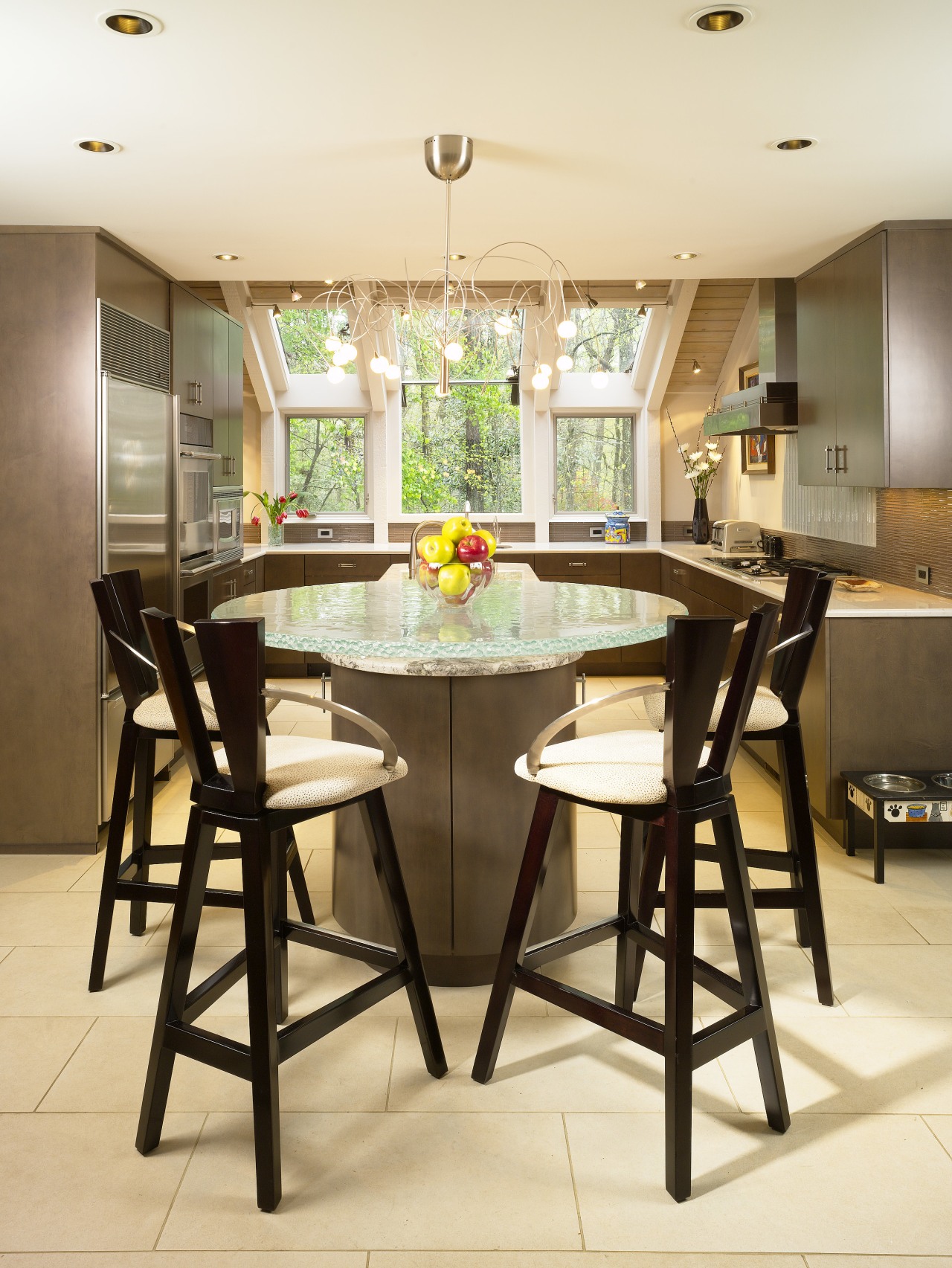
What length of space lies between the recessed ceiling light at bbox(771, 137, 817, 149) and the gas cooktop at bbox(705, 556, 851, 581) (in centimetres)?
214

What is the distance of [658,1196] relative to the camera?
201 centimetres

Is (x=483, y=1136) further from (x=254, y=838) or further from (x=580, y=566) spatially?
(x=580, y=566)

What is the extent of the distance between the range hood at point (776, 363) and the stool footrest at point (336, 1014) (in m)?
3.87

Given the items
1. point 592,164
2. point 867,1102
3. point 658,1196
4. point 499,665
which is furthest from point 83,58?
point 867,1102

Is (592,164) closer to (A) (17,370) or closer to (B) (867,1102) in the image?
(A) (17,370)

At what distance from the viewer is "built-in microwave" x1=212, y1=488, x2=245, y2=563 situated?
5.55 metres

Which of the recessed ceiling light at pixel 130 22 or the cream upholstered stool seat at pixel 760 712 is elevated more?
the recessed ceiling light at pixel 130 22

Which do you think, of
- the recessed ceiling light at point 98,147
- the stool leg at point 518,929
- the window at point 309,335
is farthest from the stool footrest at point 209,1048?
the window at point 309,335

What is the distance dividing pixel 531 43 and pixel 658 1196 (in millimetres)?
2489

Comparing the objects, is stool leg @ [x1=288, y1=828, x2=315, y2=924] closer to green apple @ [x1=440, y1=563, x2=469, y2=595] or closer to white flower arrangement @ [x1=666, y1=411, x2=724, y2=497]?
green apple @ [x1=440, y1=563, x2=469, y2=595]

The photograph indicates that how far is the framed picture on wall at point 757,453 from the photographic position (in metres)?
6.63

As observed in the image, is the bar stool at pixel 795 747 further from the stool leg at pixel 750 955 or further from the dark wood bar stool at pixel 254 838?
the dark wood bar stool at pixel 254 838

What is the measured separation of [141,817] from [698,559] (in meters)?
4.26

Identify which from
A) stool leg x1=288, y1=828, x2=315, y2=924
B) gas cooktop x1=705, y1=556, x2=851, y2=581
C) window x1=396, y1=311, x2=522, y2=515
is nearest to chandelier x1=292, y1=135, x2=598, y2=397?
window x1=396, y1=311, x2=522, y2=515
